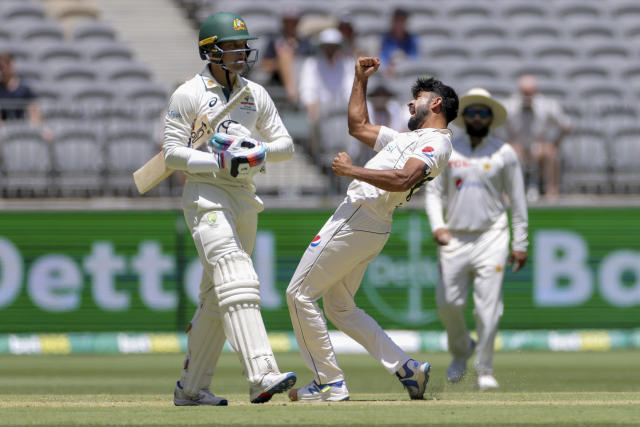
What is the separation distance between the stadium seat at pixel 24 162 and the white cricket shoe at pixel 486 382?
22.2 ft

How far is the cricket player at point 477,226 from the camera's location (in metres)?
9.55

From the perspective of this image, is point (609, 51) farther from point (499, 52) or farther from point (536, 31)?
point (499, 52)

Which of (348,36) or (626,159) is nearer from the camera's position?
(626,159)

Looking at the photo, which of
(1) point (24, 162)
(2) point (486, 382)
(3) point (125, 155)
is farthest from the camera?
(3) point (125, 155)

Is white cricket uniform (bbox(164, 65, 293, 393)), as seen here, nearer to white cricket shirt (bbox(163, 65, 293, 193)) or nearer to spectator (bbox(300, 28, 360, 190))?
white cricket shirt (bbox(163, 65, 293, 193))

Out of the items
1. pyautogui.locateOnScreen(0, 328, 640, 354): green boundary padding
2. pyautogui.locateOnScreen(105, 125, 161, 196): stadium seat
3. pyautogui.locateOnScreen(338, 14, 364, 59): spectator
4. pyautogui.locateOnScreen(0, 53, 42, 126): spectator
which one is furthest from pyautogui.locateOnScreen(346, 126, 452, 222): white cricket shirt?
pyautogui.locateOnScreen(338, 14, 364, 59): spectator

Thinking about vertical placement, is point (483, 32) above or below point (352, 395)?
above

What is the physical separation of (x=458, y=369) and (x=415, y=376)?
2536mm

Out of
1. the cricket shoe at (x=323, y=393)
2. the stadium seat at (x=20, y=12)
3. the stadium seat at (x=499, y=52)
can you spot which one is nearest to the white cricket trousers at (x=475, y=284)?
the cricket shoe at (x=323, y=393)

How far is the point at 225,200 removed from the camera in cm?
701

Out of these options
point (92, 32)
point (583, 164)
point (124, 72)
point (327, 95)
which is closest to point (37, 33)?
point (92, 32)

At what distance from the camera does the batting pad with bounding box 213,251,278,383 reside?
6.68 meters

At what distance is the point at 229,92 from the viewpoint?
7.15m

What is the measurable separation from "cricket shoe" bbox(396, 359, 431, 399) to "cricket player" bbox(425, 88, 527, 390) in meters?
2.30
